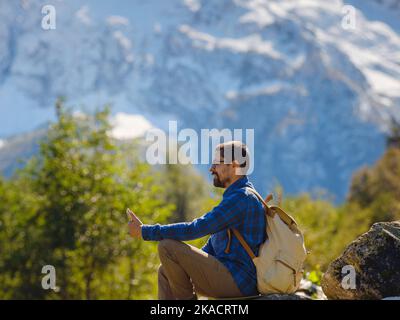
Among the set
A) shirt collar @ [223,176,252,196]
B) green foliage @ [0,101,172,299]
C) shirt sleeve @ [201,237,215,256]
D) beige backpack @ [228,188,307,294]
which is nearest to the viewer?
beige backpack @ [228,188,307,294]

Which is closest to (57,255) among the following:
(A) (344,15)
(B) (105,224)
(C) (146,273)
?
(B) (105,224)

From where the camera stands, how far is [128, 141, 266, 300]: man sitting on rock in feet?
22.1

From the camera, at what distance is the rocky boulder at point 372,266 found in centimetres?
712

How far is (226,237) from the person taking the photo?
23.3 feet

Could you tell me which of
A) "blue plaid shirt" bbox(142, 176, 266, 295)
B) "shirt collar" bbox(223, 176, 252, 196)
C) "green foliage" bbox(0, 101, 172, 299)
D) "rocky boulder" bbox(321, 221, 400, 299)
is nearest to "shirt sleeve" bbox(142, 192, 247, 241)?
"blue plaid shirt" bbox(142, 176, 266, 295)

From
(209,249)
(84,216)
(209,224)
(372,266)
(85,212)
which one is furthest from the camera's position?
(85,212)

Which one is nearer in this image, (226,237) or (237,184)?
(237,184)

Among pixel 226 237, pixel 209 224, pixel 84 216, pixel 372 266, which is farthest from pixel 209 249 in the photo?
pixel 84 216

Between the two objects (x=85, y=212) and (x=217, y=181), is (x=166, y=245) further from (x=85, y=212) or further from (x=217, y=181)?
(x=85, y=212)

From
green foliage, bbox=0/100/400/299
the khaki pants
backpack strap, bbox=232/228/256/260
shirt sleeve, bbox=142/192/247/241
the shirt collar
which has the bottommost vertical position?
the khaki pants

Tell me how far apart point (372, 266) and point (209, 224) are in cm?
208

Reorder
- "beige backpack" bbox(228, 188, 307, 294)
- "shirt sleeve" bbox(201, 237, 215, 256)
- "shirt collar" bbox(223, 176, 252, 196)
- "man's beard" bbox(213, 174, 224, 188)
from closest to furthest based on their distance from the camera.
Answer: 1. "beige backpack" bbox(228, 188, 307, 294)
2. "shirt collar" bbox(223, 176, 252, 196)
3. "man's beard" bbox(213, 174, 224, 188)
4. "shirt sleeve" bbox(201, 237, 215, 256)

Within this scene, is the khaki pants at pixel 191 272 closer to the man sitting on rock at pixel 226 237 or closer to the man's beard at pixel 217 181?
the man sitting on rock at pixel 226 237

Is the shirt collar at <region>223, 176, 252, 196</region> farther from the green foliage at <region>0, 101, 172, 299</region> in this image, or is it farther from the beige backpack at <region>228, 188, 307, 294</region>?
the green foliage at <region>0, 101, 172, 299</region>
